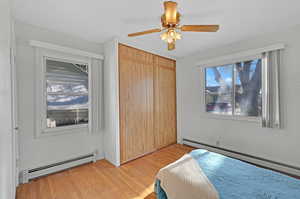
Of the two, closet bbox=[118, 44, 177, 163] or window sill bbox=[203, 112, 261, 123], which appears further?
closet bbox=[118, 44, 177, 163]

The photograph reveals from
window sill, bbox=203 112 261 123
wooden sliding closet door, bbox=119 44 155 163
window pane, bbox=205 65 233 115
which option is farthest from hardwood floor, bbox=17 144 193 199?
window pane, bbox=205 65 233 115

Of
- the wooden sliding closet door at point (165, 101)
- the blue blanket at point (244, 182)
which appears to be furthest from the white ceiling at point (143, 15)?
the blue blanket at point (244, 182)

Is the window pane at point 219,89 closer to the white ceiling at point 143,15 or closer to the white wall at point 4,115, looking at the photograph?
the white ceiling at point 143,15

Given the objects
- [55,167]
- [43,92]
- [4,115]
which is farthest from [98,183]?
[43,92]

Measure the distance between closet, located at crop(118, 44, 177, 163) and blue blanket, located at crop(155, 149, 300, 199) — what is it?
1.43 m

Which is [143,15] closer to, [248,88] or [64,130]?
[64,130]

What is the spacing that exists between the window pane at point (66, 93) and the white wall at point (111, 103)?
412mm

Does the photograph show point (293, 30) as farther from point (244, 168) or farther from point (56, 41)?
point (56, 41)

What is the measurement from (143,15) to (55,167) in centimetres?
289

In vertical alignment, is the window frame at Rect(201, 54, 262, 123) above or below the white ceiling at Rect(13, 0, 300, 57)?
below

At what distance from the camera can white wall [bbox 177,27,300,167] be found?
2170mm

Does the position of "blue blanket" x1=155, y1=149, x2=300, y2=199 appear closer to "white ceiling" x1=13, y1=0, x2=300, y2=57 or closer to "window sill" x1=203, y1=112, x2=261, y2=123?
"window sill" x1=203, y1=112, x2=261, y2=123

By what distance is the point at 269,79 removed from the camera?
2.30 metres

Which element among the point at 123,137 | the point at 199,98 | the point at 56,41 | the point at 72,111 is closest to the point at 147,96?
the point at 123,137
